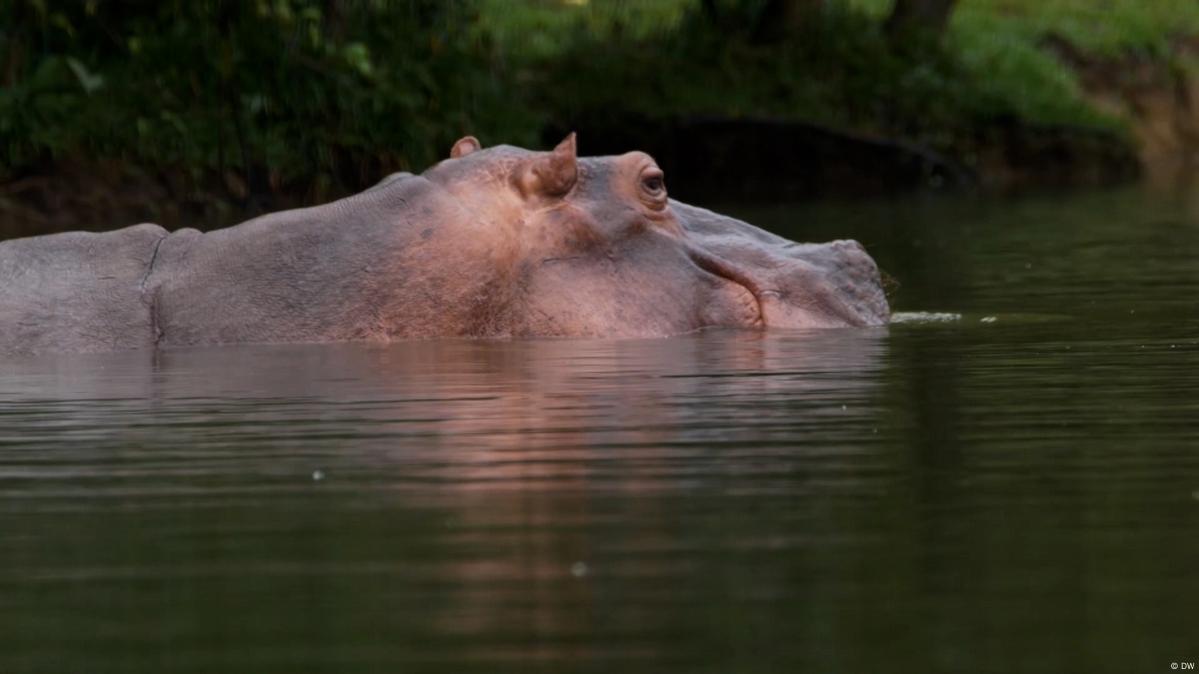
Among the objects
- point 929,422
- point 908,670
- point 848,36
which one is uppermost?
point 848,36

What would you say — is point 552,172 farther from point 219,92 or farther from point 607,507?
point 219,92

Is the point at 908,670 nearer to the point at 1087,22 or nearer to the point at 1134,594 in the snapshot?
the point at 1134,594

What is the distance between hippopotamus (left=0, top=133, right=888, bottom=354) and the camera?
8453mm

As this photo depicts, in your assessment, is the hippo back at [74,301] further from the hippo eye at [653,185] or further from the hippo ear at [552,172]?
the hippo eye at [653,185]

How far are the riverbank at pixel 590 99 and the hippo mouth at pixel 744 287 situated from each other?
913cm

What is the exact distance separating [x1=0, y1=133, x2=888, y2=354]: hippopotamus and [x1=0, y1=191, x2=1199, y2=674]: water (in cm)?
22

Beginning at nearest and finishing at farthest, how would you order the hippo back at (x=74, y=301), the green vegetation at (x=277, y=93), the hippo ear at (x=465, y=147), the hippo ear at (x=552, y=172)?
the hippo back at (x=74, y=301), the hippo ear at (x=552, y=172), the hippo ear at (x=465, y=147), the green vegetation at (x=277, y=93)

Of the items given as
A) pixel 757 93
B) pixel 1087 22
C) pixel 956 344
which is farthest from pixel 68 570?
pixel 1087 22

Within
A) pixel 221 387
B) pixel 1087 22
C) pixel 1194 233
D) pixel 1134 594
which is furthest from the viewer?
pixel 1087 22

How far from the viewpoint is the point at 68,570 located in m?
4.35

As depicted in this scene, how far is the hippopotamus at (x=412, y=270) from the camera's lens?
27.7 ft

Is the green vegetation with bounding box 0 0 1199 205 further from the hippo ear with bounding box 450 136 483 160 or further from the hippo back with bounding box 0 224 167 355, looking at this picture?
the hippo back with bounding box 0 224 167 355

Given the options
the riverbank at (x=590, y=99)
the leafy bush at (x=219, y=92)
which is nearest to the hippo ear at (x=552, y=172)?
the riverbank at (x=590, y=99)

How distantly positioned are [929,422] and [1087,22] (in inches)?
1091
